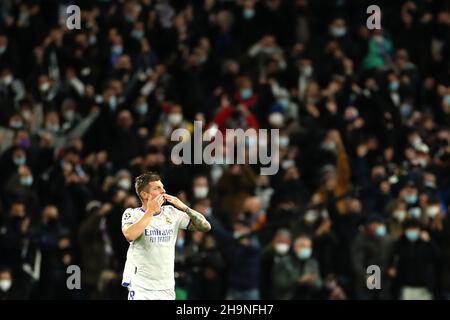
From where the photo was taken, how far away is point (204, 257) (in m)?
18.4

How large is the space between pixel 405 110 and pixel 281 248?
4427 millimetres

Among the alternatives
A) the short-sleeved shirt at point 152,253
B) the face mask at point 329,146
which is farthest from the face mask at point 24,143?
the short-sleeved shirt at point 152,253

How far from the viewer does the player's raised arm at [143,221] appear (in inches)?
491

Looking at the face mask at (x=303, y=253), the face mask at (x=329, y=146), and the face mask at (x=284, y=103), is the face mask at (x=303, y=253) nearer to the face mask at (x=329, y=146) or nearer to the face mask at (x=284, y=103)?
the face mask at (x=329, y=146)

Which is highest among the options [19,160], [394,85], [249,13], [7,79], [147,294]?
[249,13]

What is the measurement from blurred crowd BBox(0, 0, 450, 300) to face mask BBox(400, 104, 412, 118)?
7.3 inches

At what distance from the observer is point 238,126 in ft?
68.8

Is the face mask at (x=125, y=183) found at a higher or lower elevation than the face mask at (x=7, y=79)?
lower

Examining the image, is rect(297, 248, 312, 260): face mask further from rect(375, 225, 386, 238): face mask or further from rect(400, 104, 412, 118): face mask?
rect(400, 104, 412, 118): face mask

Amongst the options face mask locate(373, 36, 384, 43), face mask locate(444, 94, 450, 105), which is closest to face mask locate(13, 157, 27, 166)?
face mask locate(373, 36, 384, 43)

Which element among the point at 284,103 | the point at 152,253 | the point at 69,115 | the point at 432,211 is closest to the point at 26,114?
the point at 69,115

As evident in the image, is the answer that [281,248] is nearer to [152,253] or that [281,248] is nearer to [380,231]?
[380,231]

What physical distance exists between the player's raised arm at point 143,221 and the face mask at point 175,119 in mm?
8661
